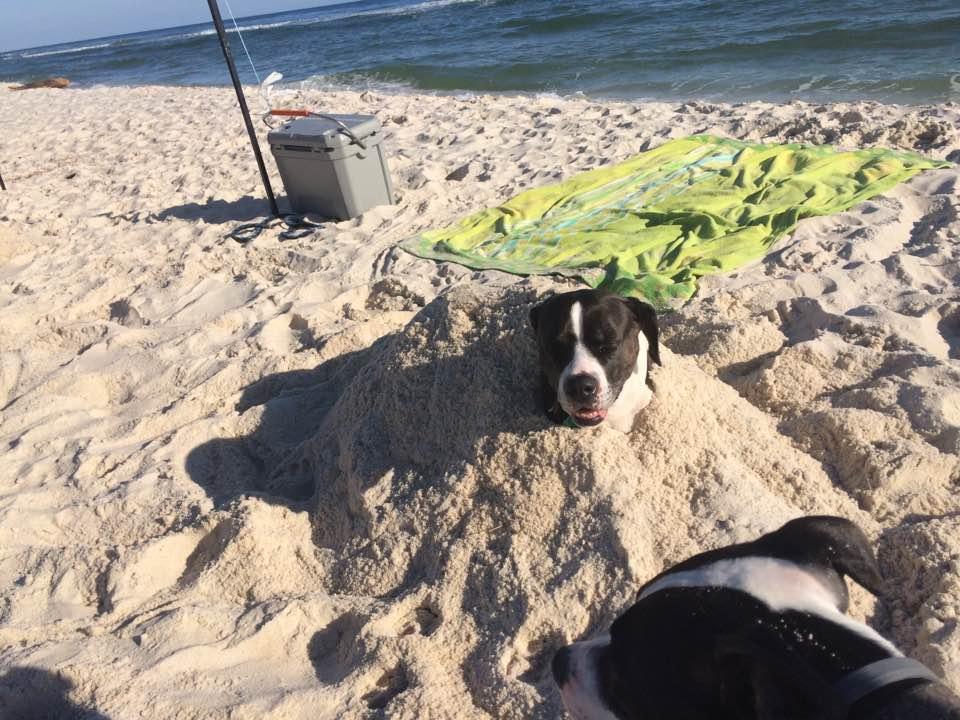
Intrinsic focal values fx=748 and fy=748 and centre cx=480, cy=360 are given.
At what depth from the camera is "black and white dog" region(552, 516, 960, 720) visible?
1.14 metres

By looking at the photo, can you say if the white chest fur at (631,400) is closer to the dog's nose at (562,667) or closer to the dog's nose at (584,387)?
the dog's nose at (584,387)

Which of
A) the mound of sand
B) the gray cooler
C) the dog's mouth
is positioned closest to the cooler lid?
the gray cooler

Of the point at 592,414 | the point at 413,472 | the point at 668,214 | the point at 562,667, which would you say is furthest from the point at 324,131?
the point at 562,667

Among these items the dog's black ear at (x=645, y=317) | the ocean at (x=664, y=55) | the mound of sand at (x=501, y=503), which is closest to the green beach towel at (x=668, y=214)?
the dog's black ear at (x=645, y=317)

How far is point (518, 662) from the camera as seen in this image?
2.34m

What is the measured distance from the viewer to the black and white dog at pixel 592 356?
2.61 meters

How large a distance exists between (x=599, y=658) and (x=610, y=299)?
1.54 m

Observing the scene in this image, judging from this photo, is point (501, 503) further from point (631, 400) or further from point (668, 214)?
point (668, 214)

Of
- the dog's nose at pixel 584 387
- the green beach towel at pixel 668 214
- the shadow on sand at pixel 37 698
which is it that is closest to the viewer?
the shadow on sand at pixel 37 698

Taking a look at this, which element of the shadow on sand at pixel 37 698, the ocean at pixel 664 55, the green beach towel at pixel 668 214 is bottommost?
the ocean at pixel 664 55

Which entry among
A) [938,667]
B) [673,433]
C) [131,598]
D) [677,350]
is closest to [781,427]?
[673,433]

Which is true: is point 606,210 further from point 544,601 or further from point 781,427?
point 544,601

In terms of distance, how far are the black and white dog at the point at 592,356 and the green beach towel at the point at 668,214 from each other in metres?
1.76

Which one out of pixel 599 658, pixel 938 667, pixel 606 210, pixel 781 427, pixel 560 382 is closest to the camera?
pixel 599 658
